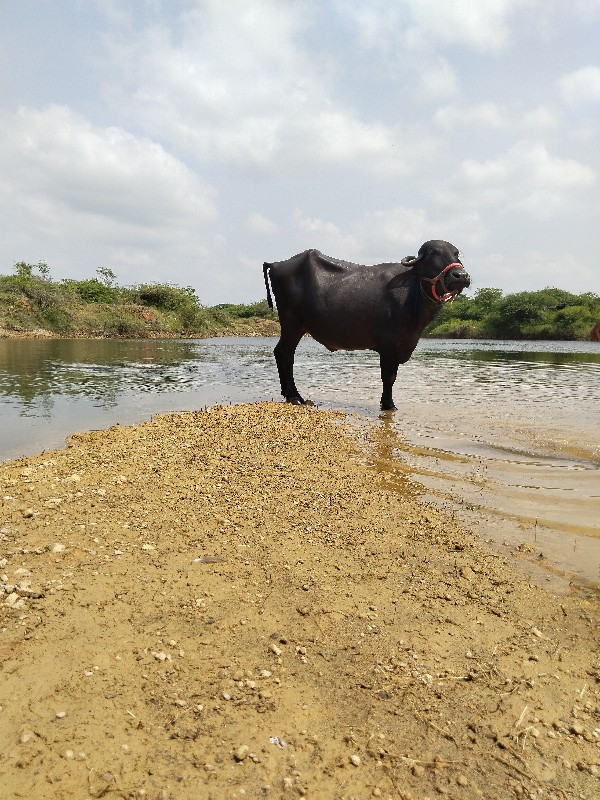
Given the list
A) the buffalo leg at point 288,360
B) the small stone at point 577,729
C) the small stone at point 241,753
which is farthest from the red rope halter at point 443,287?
the small stone at point 241,753

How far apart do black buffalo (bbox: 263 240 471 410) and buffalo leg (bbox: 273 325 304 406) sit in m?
0.02

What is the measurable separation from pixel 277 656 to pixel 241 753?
0.48 metres

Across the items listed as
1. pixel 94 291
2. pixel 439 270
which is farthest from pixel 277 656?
pixel 94 291

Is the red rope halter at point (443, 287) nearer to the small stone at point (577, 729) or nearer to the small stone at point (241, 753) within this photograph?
the small stone at point (577, 729)

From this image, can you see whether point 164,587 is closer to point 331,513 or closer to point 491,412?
point 331,513

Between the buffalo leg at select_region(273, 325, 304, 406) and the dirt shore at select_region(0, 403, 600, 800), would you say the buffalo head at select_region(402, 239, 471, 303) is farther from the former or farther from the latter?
the dirt shore at select_region(0, 403, 600, 800)

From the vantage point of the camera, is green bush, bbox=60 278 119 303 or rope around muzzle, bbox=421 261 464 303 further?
green bush, bbox=60 278 119 303

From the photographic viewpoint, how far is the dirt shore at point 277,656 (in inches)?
60.5

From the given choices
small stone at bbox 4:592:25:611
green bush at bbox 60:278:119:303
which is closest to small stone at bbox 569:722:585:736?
small stone at bbox 4:592:25:611

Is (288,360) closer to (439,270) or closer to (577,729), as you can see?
(439,270)

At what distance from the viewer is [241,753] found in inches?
62.2

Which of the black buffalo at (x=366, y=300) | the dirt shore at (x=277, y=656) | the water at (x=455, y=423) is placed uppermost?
the black buffalo at (x=366, y=300)

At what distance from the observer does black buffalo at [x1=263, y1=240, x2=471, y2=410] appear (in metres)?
7.44

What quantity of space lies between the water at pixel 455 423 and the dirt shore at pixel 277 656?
0.62m
